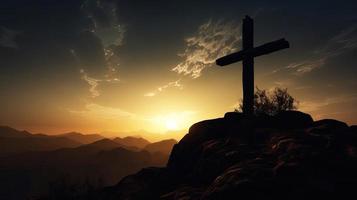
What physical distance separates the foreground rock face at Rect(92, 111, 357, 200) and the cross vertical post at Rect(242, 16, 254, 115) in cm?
83

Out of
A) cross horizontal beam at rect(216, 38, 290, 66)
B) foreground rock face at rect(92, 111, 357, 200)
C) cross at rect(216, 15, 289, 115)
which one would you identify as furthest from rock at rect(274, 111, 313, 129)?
cross horizontal beam at rect(216, 38, 290, 66)

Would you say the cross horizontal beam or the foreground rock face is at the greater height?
the cross horizontal beam

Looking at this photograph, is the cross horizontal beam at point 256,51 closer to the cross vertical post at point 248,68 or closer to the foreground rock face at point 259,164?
the cross vertical post at point 248,68

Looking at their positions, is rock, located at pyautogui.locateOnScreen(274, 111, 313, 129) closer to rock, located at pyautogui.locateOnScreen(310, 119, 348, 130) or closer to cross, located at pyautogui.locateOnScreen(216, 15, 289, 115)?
rock, located at pyautogui.locateOnScreen(310, 119, 348, 130)

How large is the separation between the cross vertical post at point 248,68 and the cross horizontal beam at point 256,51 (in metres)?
0.23

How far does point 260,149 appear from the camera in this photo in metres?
9.81

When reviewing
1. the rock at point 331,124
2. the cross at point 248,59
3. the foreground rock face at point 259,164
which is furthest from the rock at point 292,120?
the cross at point 248,59

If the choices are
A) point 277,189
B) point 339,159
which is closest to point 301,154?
point 339,159

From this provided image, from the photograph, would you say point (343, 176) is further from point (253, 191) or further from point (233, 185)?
point (233, 185)

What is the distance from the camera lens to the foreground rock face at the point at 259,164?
261 inches

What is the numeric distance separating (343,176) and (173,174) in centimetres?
894

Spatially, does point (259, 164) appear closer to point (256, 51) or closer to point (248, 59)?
point (256, 51)

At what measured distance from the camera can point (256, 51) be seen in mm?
13031

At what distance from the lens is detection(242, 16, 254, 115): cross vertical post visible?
13444 millimetres
